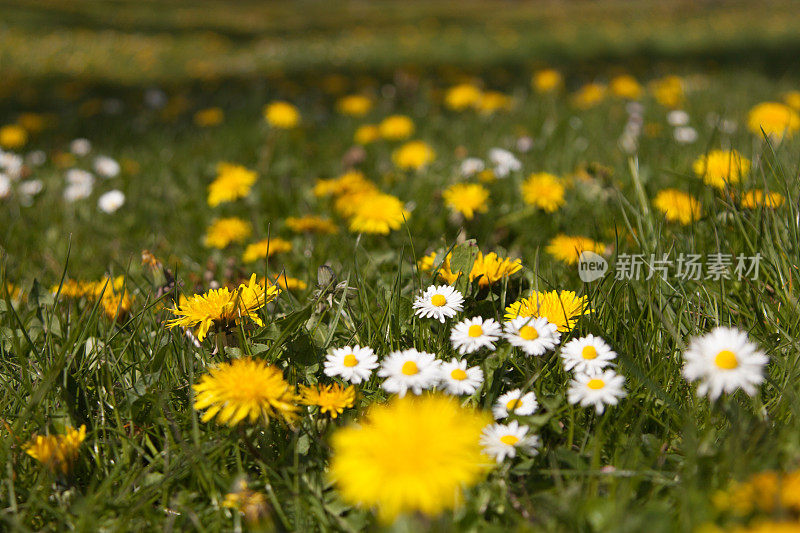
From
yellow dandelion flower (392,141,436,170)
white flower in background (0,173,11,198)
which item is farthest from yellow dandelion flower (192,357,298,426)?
white flower in background (0,173,11,198)

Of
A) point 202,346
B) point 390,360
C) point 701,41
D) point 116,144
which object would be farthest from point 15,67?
point 701,41

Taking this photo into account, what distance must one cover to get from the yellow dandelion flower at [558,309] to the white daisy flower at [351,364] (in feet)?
1.07

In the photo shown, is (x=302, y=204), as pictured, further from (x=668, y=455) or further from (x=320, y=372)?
(x=668, y=455)

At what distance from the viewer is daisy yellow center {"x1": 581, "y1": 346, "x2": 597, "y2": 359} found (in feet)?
4.06

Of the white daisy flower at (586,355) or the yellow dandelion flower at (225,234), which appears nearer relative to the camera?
the white daisy flower at (586,355)

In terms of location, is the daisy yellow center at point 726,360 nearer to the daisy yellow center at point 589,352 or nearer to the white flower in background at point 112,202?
the daisy yellow center at point 589,352

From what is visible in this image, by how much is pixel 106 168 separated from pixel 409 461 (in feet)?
9.26

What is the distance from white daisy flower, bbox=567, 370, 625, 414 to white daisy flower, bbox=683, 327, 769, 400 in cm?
13

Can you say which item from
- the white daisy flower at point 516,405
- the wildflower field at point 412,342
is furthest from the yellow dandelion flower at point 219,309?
the white daisy flower at point 516,405

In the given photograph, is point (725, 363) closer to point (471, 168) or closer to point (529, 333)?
point (529, 333)

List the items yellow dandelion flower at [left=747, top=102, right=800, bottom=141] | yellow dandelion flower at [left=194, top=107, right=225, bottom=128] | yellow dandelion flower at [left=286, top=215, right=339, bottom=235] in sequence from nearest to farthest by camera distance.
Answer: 1. yellow dandelion flower at [left=286, top=215, right=339, bottom=235]
2. yellow dandelion flower at [left=747, top=102, right=800, bottom=141]
3. yellow dandelion flower at [left=194, top=107, right=225, bottom=128]

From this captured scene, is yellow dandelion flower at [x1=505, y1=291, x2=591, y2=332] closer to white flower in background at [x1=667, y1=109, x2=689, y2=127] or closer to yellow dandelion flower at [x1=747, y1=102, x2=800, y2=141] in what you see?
yellow dandelion flower at [x1=747, y1=102, x2=800, y2=141]

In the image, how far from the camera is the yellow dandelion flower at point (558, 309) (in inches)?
53.5

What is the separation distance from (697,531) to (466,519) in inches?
13.6
